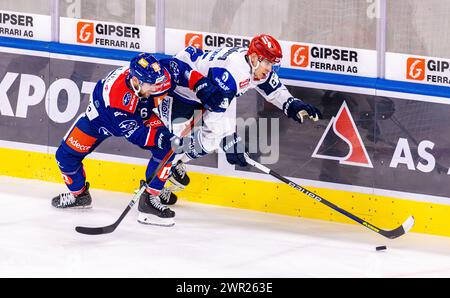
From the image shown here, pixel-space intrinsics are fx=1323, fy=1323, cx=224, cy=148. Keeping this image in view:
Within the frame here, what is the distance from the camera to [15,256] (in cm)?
748

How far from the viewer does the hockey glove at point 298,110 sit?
8203 mm

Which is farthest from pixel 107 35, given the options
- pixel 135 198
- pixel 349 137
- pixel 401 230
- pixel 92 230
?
pixel 401 230

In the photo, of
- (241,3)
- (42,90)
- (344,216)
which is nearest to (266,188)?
(344,216)

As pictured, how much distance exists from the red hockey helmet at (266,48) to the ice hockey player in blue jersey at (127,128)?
0.57 meters

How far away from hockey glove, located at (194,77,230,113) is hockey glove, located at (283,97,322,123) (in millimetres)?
495

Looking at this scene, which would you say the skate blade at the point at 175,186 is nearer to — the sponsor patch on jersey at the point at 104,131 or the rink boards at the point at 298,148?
the rink boards at the point at 298,148

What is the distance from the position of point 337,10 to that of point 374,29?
0.27m

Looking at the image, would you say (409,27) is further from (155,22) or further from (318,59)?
(155,22)

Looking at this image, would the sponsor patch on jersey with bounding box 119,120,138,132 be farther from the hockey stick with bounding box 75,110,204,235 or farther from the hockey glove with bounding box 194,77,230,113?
the hockey glove with bounding box 194,77,230,113

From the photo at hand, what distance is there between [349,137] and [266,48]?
89 centimetres

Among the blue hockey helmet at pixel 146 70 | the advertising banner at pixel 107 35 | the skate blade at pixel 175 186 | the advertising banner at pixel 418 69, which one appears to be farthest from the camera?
the advertising banner at pixel 107 35

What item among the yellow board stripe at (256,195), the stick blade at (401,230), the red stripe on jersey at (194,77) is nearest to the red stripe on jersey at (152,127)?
the red stripe on jersey at (194,77)

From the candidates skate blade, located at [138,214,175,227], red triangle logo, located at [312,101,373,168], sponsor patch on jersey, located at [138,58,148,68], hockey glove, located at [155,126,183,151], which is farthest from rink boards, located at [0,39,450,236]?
sponsor patch on jersey, located at [138,58,148,68]

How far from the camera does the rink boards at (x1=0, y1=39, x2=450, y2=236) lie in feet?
26.7
